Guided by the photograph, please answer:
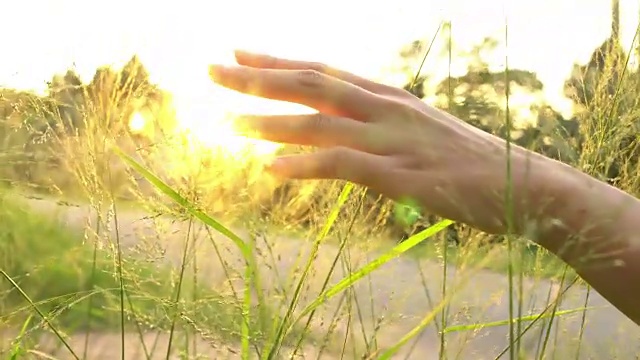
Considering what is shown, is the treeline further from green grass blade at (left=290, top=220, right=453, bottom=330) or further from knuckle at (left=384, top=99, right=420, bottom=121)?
knuckle at (left=384, top=99, right=420, bottom=121)

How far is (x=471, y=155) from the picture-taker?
0.81 meters

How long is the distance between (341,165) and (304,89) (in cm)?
9

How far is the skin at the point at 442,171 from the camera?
0.78 m

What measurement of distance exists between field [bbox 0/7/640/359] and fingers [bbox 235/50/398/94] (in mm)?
132

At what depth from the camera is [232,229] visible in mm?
1028

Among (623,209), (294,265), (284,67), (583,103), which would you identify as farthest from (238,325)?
(583,103)

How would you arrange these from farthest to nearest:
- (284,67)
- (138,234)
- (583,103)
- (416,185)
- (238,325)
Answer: (583,103) < (138,234) < (238,325) < (284,67) < (416,185)

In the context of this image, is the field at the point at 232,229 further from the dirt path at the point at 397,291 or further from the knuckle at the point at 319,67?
the knuckle at the point at 319,67

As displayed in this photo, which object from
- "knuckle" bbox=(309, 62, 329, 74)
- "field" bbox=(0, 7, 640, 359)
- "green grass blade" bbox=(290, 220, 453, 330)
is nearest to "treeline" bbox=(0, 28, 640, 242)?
"field" bbox=(0, 7, 640, 359)

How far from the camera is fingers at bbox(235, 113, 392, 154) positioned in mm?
790

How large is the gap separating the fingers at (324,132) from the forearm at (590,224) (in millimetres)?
158

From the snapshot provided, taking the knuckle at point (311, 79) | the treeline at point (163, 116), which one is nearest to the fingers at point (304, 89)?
the knuckle at point (311, 79)

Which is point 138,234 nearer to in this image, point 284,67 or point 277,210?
point 277,210

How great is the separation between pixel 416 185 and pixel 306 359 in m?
0.51
